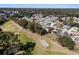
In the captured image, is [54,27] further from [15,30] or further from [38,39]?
[15,30]

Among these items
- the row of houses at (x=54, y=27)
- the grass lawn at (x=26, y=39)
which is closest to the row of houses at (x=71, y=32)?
the row of houses at (x=54, y=27)

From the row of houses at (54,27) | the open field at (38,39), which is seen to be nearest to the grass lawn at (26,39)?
the open field at (38,39)

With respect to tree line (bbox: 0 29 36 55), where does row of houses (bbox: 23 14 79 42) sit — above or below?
above

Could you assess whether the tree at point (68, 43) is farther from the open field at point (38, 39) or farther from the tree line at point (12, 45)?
the tree line at point (12, 45)

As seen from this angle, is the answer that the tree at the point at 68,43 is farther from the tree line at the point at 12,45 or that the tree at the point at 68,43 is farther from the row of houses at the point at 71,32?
the tree line at the point at 12,45

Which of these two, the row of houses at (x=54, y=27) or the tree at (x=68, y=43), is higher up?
the row of houses at (x=54, y=27)

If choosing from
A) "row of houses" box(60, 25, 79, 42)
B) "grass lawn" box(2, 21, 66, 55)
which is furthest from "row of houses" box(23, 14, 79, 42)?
"grass lawn" box(2, 21, 66, 55)

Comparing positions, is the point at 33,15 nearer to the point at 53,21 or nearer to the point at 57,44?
the point at 53,21

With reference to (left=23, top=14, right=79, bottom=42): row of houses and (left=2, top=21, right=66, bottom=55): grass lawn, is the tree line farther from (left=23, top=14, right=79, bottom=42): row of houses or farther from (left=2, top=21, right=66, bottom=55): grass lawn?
(left=23, top=14, right=79, bottom=42): row of houses
